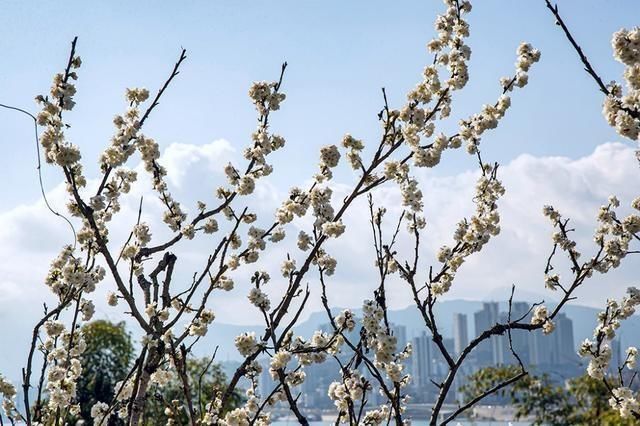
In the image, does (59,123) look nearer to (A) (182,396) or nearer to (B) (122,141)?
(B) (122,141)

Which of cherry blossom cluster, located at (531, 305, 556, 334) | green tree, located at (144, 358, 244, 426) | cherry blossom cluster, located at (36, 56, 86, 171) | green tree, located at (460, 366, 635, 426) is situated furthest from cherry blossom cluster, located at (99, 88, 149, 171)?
green tree, located at (460, 366, 635, 426)

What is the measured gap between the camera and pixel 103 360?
1611 cm

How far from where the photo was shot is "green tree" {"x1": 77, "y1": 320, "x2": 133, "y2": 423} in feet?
50.4

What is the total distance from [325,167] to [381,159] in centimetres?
24

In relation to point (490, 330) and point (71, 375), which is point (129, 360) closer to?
point (71, 375)

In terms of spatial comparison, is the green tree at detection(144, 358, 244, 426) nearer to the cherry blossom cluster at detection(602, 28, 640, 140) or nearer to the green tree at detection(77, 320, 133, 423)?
the green tree at detection(77, 320, 133, 423)

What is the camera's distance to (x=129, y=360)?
54.0 ft

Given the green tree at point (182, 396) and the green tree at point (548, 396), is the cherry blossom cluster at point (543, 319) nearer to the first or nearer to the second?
the green tree at point (182, 396)

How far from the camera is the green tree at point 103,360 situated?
50.4 feet

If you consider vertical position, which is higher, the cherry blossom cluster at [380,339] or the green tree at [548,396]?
the cherry blossom cluster at [380,339]

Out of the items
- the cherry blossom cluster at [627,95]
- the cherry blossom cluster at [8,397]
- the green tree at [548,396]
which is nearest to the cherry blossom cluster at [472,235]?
the cherry blossom cluster at [627,95]

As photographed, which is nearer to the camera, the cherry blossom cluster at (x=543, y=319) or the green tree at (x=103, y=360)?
the cherry blossom cluster at (x=543, y=319)

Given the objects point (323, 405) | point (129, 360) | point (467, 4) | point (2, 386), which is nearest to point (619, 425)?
point (467, 4)

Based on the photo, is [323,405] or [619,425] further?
[323,405]
